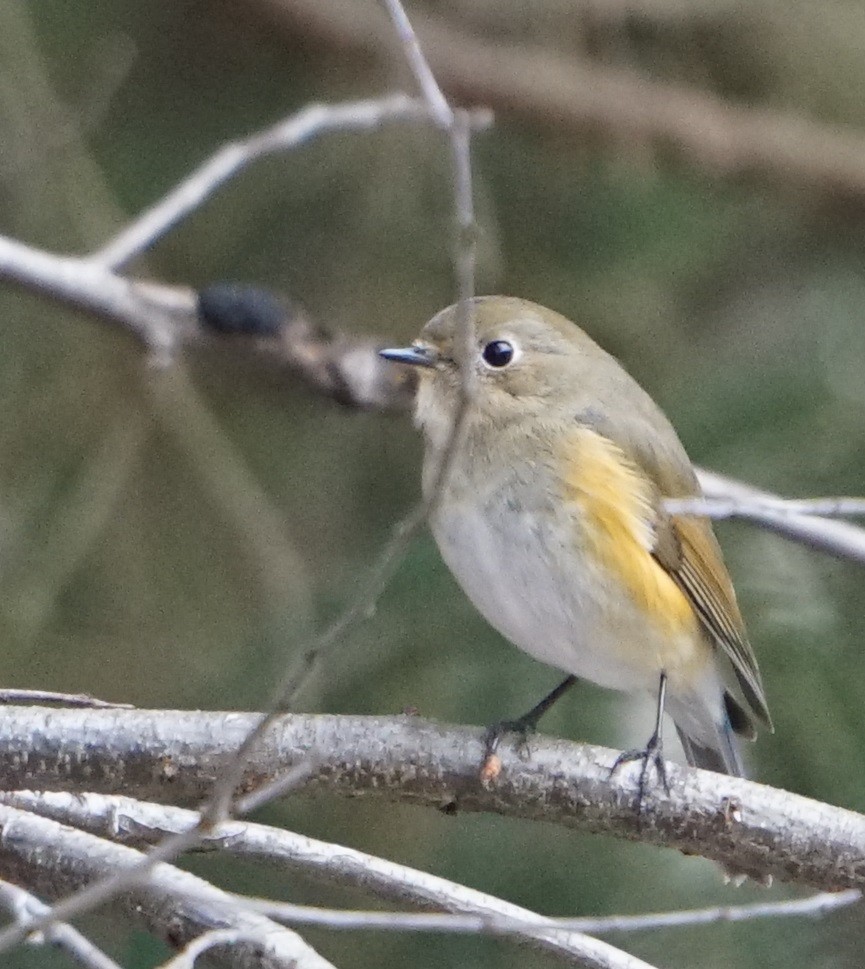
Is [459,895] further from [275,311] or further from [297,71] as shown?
[297,71]

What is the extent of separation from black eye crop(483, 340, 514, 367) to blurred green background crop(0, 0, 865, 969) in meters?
0.67

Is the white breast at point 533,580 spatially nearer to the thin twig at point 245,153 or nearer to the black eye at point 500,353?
the black eye at point 500,353

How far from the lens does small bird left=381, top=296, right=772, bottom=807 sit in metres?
3.31

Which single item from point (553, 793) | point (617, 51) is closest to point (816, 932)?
point (553, 793)

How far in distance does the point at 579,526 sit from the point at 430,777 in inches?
28.8

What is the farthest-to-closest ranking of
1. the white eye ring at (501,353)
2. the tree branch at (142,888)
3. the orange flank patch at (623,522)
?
the white eye ring at (501,353) < the orange flank patch at (623,522) < the tree branch at (142,888)

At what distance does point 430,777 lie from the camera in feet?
9.21

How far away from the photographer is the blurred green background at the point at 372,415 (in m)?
4.01

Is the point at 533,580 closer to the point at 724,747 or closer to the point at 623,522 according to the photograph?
the point at 623,522

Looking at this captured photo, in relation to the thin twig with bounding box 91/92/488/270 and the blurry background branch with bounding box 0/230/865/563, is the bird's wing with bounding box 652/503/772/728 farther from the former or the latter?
the thin twig with bounding box 91/92/488/270

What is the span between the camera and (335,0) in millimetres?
4895

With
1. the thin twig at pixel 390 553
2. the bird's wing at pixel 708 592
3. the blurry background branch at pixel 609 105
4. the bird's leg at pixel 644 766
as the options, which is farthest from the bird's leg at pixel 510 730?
the blurry background branch at pixel 609 105

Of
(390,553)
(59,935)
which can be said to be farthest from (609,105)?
(59,935)

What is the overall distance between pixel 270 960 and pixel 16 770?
0.52 m
